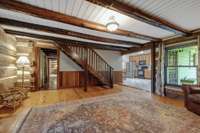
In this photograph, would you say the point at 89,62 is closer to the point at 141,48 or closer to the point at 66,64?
the point at 66,64

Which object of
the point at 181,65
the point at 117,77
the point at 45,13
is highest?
the point at 45,13

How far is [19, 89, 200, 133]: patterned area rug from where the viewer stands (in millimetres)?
2156

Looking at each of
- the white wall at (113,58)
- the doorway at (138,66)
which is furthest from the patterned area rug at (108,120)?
the doorway at (138,66)

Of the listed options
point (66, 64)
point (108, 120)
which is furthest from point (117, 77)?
point (108, 120)

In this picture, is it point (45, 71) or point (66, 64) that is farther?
point (45, 71)

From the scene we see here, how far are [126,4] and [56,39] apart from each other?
3.81 meters

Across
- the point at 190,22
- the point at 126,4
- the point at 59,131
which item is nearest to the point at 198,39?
the point at 190,22

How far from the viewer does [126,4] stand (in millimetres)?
2268

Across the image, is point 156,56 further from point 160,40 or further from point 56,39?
point 56,39

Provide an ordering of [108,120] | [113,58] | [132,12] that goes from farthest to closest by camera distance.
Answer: [113,58] < [108,120] < [132,12]

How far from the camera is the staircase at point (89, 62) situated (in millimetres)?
5672

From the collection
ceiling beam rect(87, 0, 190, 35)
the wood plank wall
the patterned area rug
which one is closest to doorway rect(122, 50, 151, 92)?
the wood plank wall

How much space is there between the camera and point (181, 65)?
4742 mm

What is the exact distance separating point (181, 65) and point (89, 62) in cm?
422
